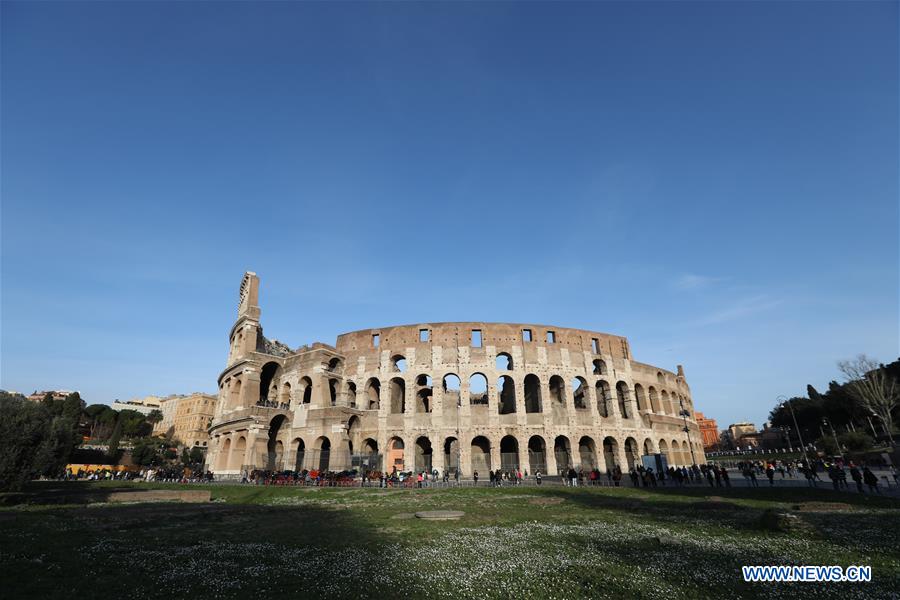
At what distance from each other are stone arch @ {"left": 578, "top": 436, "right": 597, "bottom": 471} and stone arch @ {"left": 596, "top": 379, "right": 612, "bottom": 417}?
129 inches

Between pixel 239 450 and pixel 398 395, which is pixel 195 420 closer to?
pixel 239 450

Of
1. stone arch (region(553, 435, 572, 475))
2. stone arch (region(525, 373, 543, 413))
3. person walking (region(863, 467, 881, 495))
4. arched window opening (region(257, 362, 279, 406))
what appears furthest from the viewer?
arched window opening (region(257, 362, 279, 406))

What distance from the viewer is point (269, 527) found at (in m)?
12.5

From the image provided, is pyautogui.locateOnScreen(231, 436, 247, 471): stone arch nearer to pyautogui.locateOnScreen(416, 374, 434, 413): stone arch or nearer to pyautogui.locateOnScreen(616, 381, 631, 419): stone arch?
pyautogui.locateOnScreen(416, 374, 434, 413): stone arch

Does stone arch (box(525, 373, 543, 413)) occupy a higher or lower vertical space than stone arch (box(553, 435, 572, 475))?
higher

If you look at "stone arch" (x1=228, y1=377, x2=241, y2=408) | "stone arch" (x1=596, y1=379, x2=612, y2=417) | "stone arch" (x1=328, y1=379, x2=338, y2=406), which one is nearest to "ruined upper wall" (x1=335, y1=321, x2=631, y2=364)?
"stone arch" (x1=328, y1=379, x2=338, y2=406)

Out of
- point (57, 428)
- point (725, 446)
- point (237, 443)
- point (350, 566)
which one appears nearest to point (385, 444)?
point (237, 443)

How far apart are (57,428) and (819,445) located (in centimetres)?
8113

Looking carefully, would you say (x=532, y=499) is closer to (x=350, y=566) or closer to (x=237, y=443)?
(x=350, y=566)

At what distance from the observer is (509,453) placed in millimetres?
35688

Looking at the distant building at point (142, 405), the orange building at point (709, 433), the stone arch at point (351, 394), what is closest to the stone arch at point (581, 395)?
the stone arch at point (351, 394)

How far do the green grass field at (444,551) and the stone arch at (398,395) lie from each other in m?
22.6

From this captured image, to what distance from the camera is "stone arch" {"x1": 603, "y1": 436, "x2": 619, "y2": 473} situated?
38.5 meters

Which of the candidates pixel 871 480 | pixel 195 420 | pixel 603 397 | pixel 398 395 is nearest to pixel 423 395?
pixel 398 395
